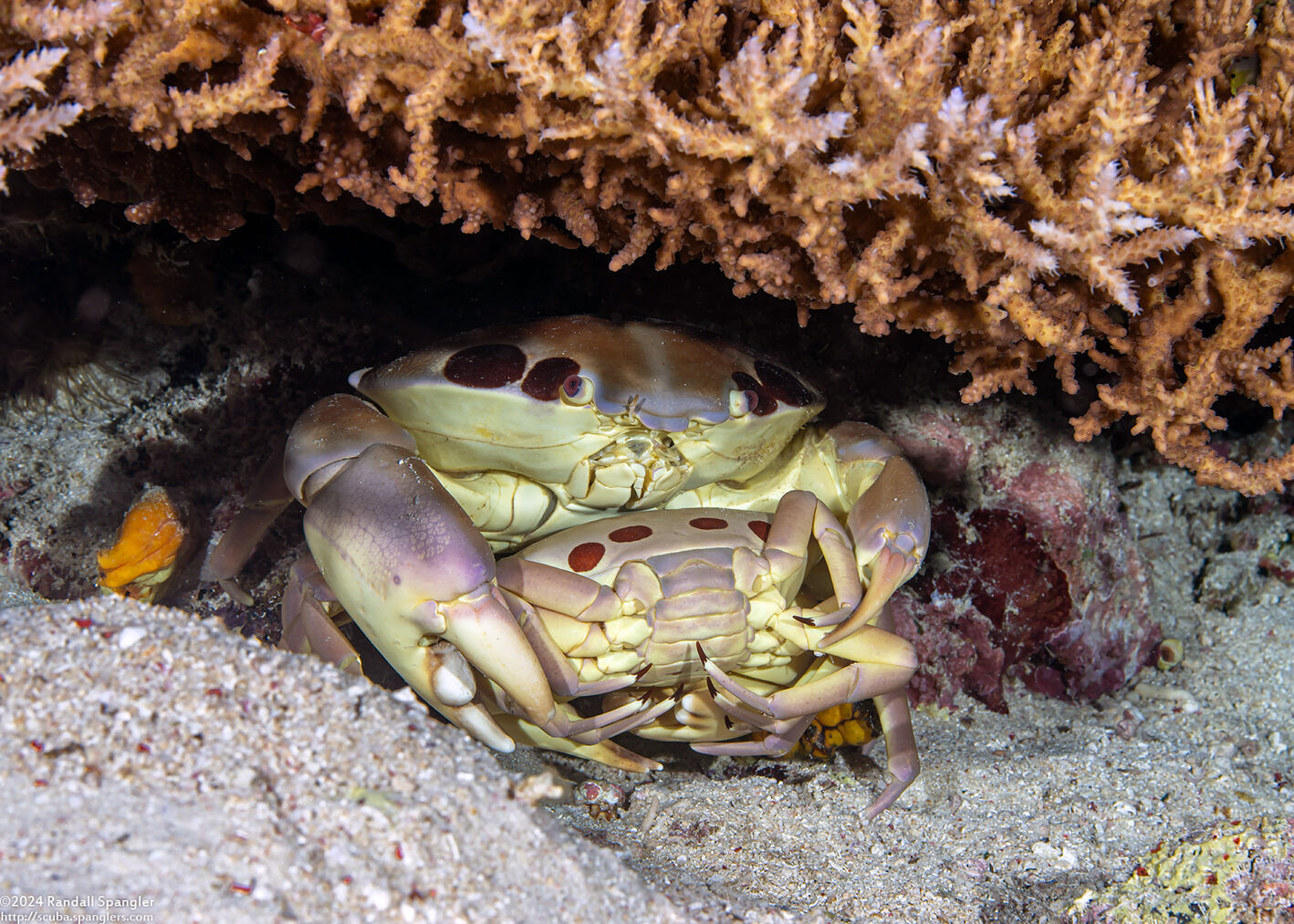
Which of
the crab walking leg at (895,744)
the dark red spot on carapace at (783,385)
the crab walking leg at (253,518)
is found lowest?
the crab walking leg at (895,744)

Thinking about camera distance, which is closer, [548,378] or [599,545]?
[548,378]

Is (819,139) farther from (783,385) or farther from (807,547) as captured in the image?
(807,547)

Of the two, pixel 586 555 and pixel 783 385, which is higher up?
pixel 783 385

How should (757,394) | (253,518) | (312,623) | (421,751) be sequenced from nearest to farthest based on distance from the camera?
(421,751) < (312,623) < (757,394) < (253,518)

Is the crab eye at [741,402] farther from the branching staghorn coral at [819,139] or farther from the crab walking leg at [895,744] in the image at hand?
the crab walking leg at [895,744]

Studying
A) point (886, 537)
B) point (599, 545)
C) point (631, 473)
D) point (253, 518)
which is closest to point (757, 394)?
point (631, 473)

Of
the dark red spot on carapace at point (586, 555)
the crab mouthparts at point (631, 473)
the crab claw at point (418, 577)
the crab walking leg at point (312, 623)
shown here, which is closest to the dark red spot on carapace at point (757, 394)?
the crab mouthparts at point (631, 473)

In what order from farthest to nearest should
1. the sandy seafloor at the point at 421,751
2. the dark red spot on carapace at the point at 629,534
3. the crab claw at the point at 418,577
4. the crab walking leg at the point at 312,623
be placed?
the dark red spot on carapace at the point at 629,534, the crab walking leg at the point at 312,623, the crab claw at the point at 418,577, the sandy seafloor at the point at 421,751

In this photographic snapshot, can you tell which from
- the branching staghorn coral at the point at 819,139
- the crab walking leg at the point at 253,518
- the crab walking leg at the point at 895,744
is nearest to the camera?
the branching staghorn coral at the point at 819,139
